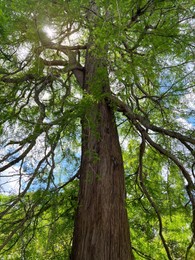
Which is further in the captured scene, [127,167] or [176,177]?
[127,167]

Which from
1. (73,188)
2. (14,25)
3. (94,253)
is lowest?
(94,253)

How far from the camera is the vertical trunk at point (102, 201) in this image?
2.49 meters

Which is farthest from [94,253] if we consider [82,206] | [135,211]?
[135,211]

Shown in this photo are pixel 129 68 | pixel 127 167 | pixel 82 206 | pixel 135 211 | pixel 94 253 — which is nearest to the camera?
pixel 94 253

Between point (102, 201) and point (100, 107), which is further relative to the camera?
point (100, 107)

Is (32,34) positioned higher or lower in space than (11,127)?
higher

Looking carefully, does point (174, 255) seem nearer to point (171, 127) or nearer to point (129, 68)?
point (171, 127)

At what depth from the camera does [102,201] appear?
2756 mm

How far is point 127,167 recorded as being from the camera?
517 cm

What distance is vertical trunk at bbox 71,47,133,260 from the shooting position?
8.16 ft

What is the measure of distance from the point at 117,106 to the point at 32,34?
1.28 metres

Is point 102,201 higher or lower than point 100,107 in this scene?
lower

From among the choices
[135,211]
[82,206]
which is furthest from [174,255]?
[82,206]

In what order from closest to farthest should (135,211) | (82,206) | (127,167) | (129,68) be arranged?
1. (129,68)
2. (82,206)
3. (135,211)
4. (127,167)
